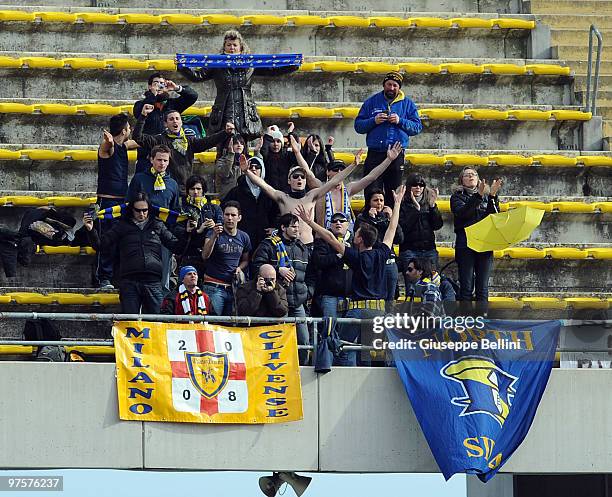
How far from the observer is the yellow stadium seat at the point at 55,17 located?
68.2 feet

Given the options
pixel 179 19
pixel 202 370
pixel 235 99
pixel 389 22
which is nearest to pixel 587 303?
pixel 235 99

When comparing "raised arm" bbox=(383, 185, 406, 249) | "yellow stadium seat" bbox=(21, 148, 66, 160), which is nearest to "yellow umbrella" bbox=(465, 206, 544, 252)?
"raised arm" bbox=(383, 185, 406, 249)

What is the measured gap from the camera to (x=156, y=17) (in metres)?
20.9

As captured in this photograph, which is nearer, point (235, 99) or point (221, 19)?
point (235, 99)

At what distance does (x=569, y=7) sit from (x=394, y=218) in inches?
347

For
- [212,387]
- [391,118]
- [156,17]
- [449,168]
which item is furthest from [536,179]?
[212,387]

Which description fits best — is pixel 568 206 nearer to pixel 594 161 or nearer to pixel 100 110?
pixel 594 161

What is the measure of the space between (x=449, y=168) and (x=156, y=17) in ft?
14.1

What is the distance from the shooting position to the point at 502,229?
15195 millimetres

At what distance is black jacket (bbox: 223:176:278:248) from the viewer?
15531mm

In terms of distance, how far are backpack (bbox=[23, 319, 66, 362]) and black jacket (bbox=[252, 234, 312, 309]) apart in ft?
5.96

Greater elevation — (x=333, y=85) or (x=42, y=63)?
(x=42, y=63)

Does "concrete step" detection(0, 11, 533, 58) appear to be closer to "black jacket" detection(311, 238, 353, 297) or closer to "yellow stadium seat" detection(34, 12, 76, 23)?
"yellow stadium seat" detection(34, 12, 76, 23)

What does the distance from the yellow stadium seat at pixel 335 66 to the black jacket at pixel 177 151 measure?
3.98 metres
